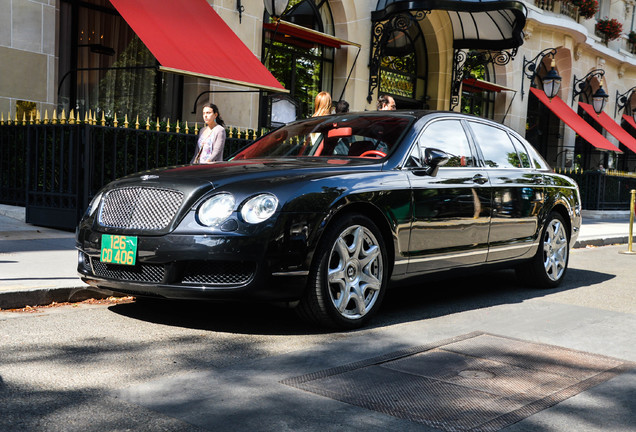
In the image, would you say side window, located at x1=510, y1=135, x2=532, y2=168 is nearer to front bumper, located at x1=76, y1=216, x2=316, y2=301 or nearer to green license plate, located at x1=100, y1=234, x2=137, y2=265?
front bumper, located at x1=76, y1=216, x2=316, y2=301

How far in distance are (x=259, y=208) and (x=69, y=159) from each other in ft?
18.1

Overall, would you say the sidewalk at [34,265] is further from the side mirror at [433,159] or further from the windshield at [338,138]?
the side mirror at [433,159]

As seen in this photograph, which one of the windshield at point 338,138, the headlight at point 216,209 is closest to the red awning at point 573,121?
the windshield at point 338,138

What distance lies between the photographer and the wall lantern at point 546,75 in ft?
69.8

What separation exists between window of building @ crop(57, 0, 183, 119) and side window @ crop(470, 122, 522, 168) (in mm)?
6848

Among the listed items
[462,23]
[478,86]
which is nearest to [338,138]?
[462,23]

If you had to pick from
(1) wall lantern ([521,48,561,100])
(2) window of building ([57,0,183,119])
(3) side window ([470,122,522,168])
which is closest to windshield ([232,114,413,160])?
(3) side window ([470,122,522,168])

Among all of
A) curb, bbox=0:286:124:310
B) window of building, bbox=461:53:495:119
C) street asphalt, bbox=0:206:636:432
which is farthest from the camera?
window of building, bbox=461:53:495:119

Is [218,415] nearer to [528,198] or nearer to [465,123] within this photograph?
[465,123]

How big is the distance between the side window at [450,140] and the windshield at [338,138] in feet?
0.67

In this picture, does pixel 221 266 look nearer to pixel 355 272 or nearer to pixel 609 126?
pixel 355 272

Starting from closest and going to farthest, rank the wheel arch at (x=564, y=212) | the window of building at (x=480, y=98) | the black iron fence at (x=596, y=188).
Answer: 1. the wheel arch at (x=564, y=212)
2. the window of building at (x=480, y=98)
3. the black iron fence at (x=596, y=188)

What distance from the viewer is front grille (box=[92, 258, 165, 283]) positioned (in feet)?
15.6

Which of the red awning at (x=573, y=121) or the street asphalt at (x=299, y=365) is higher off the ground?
the red awning at (x=573, y=121)
